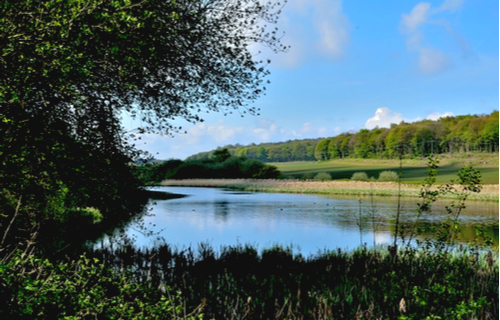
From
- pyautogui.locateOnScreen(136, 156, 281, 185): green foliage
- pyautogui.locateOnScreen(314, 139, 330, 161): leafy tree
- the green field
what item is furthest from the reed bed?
pyautogui.locateOnScreen(314, 139, 330, 161): leafy tree

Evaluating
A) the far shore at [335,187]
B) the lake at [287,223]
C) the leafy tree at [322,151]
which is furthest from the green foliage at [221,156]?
the leafy tree at [322,151]

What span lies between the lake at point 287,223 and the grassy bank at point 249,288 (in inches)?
181

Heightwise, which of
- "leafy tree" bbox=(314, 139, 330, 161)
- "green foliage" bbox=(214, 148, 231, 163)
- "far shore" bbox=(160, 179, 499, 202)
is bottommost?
"far shore" bbox=(160, 179, 499, 202)

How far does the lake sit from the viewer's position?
18891mm

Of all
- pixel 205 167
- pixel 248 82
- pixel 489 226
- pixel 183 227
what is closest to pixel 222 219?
pixel 183 227

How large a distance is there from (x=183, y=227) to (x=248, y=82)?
45.6 feet

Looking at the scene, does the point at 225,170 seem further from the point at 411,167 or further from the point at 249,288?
the point at 249,288

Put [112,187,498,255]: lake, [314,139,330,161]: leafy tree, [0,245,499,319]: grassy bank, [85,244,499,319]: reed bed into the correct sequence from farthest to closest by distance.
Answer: [314,139,330,161]: leafy tree → [112,187,498,255]: lake → [85,244,499,319]: reed bed → [0,245,499,319]: grassy bank

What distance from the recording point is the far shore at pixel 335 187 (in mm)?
38481

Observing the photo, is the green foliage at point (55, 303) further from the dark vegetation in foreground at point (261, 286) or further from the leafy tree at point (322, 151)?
the leafy tree at point (322, 151)

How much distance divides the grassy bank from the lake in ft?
15.1

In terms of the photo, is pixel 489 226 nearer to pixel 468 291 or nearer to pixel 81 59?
pixel 468 291

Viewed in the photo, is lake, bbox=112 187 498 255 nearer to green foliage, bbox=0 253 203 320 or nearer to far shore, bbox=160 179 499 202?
far shore, bbox=160 179 499 202

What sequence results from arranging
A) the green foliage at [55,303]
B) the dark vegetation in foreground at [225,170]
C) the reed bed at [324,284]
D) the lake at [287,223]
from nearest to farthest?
the green foliage at [55,303], the reed bed at [324,284], the lake at [287,223], the dark vegetation in foreground at [225,170]
